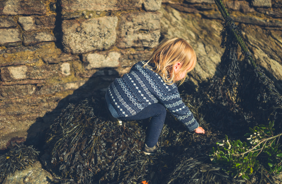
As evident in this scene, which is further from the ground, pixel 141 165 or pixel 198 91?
pixel 198 91

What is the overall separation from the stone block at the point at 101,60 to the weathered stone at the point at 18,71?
2.35ft

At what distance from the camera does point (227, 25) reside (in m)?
2.76

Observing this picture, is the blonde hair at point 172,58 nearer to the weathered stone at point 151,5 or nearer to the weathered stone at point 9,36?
the weathered stone at point 151,5

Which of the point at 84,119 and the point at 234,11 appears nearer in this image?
the point at 84,119

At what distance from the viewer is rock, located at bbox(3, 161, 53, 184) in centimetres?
224

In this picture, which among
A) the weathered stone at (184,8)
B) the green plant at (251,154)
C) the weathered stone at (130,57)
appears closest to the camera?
Result: the green plant at (251,154)

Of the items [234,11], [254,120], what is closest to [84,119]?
[254,120]

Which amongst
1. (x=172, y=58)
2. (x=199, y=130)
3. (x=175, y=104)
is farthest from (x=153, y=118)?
(x=172, y=58)

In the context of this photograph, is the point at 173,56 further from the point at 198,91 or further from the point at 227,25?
the point at 227,25

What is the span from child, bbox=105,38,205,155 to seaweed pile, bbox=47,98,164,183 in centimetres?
28

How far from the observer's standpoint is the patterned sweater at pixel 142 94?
218cm

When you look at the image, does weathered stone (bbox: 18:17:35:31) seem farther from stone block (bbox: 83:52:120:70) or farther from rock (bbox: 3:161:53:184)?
rock (bbox: 3:161:53:184)

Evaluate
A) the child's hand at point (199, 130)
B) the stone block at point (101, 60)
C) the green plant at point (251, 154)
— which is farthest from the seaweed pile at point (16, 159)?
the green plant at point (251, 154)

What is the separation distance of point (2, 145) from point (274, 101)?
3156mm
